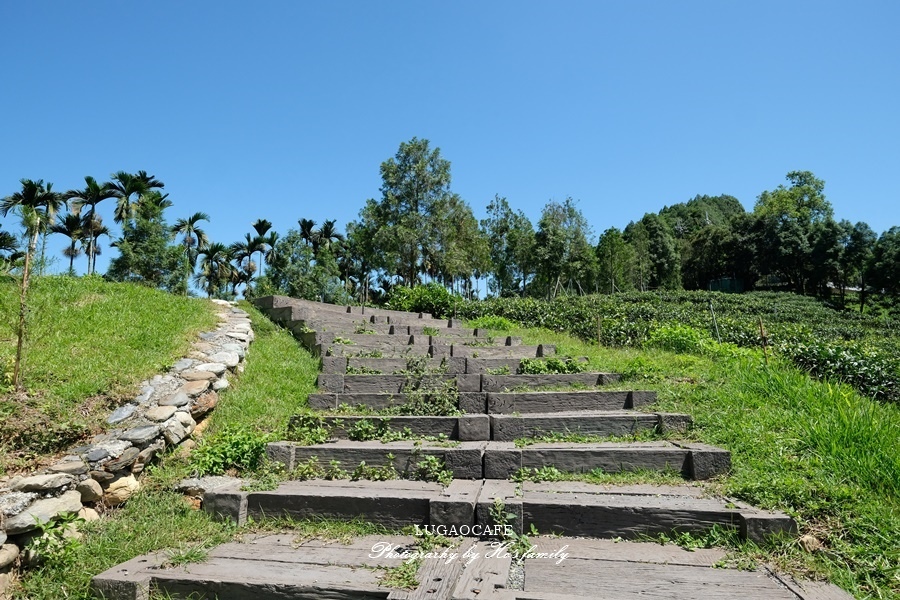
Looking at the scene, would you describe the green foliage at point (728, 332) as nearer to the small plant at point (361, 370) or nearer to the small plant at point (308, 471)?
the small plant at point (361, 370)

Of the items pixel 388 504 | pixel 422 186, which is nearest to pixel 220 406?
pixel 388 504

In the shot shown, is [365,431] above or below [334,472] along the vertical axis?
above

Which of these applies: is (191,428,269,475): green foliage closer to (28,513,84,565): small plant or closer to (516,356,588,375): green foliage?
(28,513,84,565): small plant

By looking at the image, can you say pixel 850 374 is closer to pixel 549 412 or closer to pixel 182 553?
pixel 549 412

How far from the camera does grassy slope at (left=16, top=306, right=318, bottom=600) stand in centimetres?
287

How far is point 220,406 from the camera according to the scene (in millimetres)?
5082

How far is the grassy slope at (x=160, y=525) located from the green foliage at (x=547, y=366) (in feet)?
8.95

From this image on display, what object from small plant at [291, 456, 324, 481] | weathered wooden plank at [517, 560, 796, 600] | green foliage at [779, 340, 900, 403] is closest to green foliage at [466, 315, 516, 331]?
green foliage at [779, 340, 900, 403]

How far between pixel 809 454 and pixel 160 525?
4.74 meters

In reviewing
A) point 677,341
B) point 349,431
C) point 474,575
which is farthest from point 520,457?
point 677,341

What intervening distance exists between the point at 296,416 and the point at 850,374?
25.6ft

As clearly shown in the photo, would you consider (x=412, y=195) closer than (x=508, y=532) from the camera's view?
No

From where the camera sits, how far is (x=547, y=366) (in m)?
6.33

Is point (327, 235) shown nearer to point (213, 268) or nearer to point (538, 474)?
point (213, 268)
